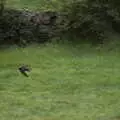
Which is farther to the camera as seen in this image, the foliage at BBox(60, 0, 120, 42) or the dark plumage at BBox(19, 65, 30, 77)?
the foliage at BBox(60, 0, 120, 42)

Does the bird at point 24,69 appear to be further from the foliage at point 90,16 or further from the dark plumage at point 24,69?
the foliage at point 90,16

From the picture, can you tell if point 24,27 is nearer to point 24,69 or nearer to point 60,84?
point 24,69

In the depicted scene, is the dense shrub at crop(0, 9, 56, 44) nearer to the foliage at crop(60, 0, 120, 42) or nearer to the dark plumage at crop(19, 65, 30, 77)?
the foliage at crop(60, 0, 120, 42)

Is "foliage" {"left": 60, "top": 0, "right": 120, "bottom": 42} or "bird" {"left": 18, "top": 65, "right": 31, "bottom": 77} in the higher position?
"foliage" {"left": 60, "top": 0, "right": 120, "bottom": 42}

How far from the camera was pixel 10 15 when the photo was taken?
18938mm

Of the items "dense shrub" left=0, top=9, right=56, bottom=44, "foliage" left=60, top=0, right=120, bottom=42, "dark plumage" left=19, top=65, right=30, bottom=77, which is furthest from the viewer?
"foliage" left=60, top=0, right=120, bottom=42

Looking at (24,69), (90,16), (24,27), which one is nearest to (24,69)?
(24,69)

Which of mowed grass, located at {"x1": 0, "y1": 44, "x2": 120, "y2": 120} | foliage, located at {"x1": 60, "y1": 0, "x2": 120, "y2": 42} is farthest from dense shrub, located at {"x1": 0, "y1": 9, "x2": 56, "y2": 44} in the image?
foliage, located at {"x1": 60, "y1": 0, "x2": 120, "y2": 42}

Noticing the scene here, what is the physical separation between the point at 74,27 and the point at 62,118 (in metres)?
7.00

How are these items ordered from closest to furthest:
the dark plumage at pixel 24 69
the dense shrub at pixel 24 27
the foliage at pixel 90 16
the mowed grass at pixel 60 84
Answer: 1. the mowed grass at pixel 60 84
2. the dark plumage at pixel 24 69
3. the dense shrub at pixel 24 27
4. the foliage at pixel 90 16

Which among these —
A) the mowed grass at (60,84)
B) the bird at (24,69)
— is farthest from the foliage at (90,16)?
the bird at (24,69)

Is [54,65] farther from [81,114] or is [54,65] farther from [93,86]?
[81,114]

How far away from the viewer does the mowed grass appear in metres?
13.1

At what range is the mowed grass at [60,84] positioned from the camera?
13.1m
